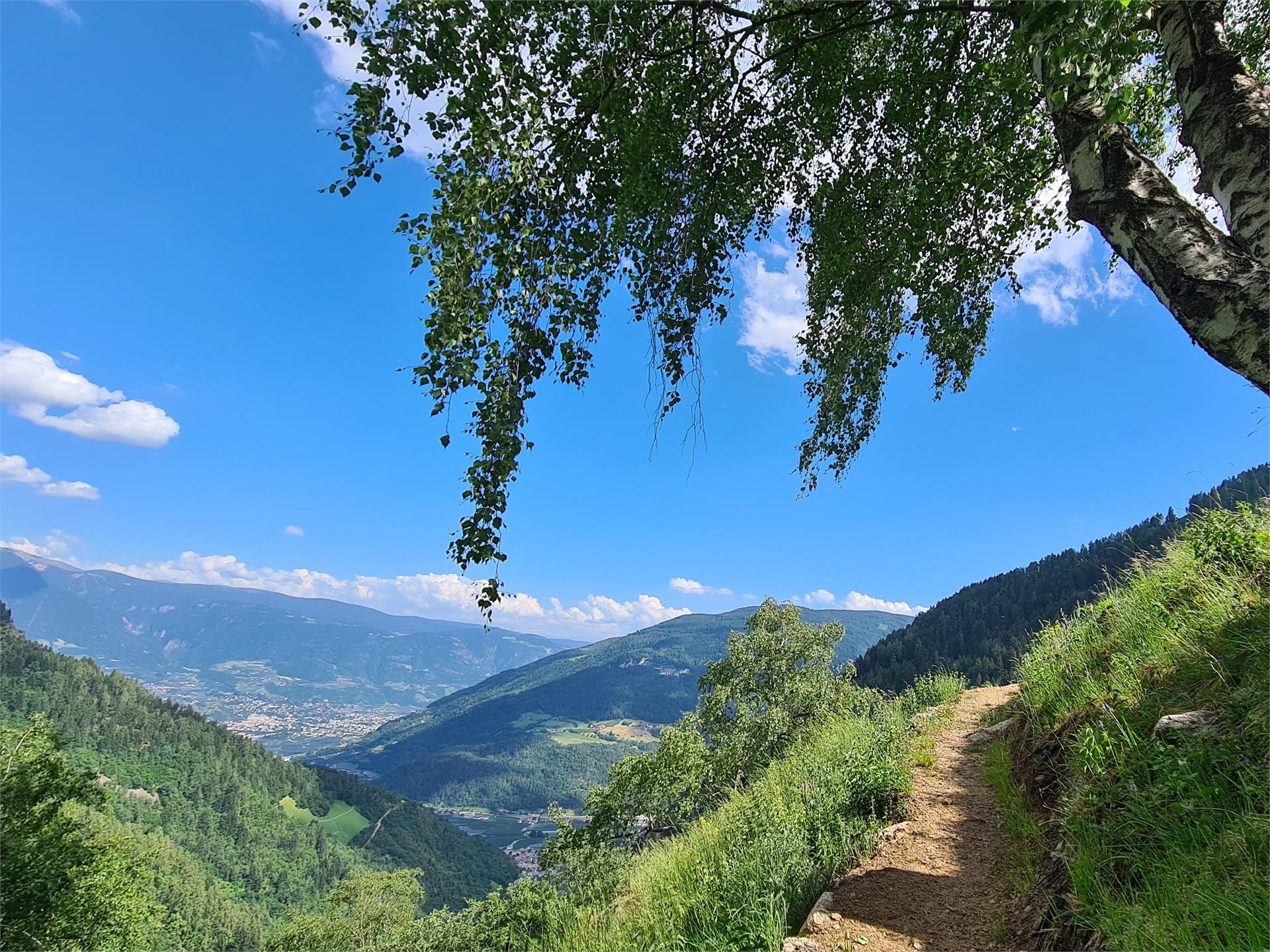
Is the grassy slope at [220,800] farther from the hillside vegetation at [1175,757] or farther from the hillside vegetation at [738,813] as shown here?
the hillside vegetation at [1175,757]

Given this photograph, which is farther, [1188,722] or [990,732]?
[990,732]

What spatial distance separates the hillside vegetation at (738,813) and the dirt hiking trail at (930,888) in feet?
0.80

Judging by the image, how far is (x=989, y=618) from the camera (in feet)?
327

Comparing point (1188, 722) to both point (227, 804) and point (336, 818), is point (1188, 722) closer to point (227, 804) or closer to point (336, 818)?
point (227, 804)

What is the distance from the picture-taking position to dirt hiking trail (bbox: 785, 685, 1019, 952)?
3721 millimetres

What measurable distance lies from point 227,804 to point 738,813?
18780 centimetres

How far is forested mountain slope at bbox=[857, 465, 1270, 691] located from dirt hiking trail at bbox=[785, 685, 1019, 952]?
77.2 m

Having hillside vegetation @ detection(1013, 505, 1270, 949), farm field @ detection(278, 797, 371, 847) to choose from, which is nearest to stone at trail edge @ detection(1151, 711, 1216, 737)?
hillside vegetation @ detection(1013, 505, 1270, 949)

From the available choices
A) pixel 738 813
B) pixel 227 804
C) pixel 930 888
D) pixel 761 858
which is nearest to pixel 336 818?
pixel 227 804

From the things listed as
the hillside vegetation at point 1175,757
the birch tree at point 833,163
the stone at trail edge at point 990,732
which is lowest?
the stone at trail edge at point 990,732

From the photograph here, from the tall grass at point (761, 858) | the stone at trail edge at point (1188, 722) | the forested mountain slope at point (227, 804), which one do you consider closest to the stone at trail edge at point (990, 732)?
the tall grass at point (761, 858)

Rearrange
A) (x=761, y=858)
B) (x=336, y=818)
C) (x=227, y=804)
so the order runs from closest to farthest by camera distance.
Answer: (x=761, y=858) → (x=227, y=804) → (x=336, y=818)

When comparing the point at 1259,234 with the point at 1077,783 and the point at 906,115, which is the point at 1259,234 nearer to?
the point at 906,115

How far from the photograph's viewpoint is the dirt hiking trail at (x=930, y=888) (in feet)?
12.2
